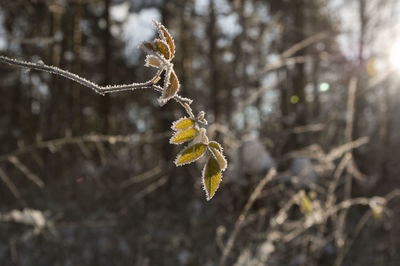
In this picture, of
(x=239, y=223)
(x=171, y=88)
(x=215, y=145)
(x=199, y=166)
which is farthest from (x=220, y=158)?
(x=199, y=166)

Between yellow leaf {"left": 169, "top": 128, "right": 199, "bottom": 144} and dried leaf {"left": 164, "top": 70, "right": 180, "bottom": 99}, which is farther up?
dried leaf {"left": 164, "top": 70, "right": 180, "bottom": 99}

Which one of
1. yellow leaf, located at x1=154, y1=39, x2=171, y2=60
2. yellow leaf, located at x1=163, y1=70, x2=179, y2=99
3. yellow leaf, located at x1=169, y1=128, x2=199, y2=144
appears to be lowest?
yellow leaf, located at x1=169, y1=128, x2=199, y2=144

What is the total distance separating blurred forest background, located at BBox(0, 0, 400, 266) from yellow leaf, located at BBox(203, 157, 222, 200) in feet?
1.02

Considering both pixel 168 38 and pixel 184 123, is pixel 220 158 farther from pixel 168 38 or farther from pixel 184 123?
pixel 168 38

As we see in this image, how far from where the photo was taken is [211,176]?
557 millimetres

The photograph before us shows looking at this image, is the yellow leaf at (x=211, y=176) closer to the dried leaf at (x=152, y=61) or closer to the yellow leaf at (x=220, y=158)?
the yellow leaf at (x=220, y=158)

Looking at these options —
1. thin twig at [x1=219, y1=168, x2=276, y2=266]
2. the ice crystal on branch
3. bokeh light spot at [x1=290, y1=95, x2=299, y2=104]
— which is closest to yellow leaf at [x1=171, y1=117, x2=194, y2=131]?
the ice crystal on branch

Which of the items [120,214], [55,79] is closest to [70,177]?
[120,214]

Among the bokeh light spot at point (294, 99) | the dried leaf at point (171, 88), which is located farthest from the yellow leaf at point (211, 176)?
the bokeh light spot at point (294, 99)

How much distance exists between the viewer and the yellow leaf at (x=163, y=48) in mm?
509

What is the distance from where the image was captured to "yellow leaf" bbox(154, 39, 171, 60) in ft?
1.67

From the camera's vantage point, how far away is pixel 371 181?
714 centimetres

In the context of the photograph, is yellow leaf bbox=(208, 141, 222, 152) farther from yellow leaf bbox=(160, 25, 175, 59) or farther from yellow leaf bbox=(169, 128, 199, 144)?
yellow leaf bbox=(160, 25, 175, 59)

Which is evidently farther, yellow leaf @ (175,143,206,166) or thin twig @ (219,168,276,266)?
thin twig @ (219,168,276,266)
